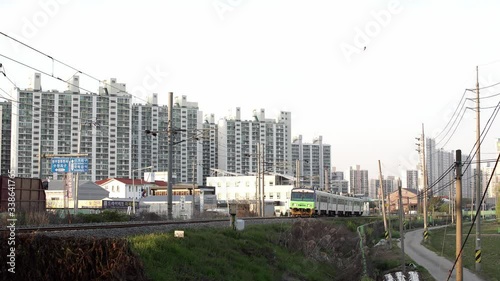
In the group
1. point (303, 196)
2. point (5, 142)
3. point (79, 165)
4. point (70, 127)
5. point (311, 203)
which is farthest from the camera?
point (70, 127)

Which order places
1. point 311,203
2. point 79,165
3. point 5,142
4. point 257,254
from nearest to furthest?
point 257,254, point 79,165, point 311,203, point 5,142

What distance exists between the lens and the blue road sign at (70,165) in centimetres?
4456

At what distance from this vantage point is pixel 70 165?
45375 mm

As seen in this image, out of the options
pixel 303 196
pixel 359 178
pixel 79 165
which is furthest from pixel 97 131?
pixel 359 178

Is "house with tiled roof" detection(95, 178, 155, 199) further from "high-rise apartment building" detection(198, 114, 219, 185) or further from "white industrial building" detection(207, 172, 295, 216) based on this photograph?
"high-rise apartment building" detection(198, 114, 219, 185)

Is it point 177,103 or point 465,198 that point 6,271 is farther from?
point 465,198

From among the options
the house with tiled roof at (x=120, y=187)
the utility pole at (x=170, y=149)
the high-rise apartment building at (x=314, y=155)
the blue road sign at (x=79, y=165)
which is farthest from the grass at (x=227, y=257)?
the high-rise apartment building at (x=314, y=155)

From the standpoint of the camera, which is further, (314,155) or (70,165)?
(314,155)

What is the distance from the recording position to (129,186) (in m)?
92.9

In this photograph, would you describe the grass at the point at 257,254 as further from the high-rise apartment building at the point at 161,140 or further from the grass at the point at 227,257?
the high-rise apartment building at the point at 161,140

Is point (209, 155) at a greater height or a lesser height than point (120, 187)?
greater

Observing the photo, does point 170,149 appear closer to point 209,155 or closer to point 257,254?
point 257,254

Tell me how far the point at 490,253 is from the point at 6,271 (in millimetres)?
41085

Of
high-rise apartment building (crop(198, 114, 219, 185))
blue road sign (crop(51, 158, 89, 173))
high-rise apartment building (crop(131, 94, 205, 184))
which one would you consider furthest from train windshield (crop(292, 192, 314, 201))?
high-rise apartment building (crop(198, 114, 219, 185))
